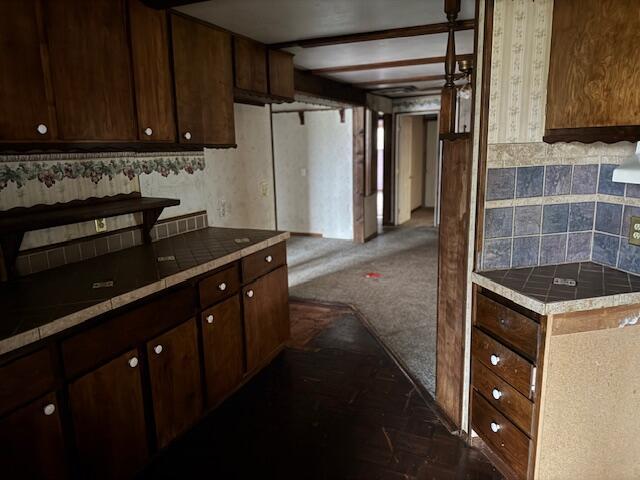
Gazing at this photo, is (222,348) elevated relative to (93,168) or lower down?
lower down

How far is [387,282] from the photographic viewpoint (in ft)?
16.2

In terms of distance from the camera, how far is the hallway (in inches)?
135

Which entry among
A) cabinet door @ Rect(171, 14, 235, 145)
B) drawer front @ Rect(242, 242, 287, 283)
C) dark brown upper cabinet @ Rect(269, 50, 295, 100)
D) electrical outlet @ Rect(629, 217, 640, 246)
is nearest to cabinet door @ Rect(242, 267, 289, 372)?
drawer front @ Rect(242, 242, 287, 283)

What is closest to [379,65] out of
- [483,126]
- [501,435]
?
[483,126]

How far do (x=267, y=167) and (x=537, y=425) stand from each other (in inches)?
140

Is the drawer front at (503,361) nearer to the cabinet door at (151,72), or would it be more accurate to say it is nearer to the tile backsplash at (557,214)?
the tile backsplash at (557,214)

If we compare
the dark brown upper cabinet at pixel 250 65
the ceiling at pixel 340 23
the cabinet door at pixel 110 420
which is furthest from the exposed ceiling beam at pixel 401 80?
the cabinet door at pixel 110 420

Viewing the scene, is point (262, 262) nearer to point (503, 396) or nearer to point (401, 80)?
point (503, 396)

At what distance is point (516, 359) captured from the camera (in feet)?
6.12

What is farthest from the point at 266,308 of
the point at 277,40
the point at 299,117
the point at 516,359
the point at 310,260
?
the point at 299,117

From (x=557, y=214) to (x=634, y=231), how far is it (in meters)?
0.31

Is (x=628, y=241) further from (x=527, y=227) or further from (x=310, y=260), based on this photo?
(x=310, y=260)

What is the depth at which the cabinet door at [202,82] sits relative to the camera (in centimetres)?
268

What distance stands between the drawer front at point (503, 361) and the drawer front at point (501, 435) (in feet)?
0.64
